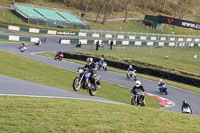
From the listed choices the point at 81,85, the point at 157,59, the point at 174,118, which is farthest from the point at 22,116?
the point at 157,59

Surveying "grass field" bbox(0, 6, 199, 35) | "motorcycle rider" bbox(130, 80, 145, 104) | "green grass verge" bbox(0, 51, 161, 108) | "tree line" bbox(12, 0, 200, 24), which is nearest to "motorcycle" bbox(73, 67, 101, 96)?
"motorcycle rider" bbox(130, 80, 145, 104)

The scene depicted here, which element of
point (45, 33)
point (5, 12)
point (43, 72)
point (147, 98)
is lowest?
point (147, 98)

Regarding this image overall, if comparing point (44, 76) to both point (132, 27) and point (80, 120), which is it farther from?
point (132, 27)

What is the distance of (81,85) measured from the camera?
16.5 m

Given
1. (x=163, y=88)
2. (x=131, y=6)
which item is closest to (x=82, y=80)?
(x=163, y=88)

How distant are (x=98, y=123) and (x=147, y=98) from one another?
15.0 meters

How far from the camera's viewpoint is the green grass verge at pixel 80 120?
8.30m

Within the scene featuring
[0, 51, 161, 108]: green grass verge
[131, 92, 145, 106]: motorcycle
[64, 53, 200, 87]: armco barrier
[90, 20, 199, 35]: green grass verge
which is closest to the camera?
[131, 92, 145, 106]: motorcycle

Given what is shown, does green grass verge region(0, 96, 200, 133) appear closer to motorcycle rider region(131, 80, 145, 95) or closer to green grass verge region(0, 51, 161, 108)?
motorcycle rider region(131, 80, 145, 95)

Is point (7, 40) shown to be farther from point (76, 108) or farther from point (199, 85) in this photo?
point (76, 108)

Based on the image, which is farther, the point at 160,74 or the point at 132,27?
the point at 132,27

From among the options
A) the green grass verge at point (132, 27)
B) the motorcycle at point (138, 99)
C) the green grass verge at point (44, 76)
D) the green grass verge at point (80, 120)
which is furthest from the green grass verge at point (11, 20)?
the green grass verge at point (80, 120)

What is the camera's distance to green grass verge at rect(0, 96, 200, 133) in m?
8.30

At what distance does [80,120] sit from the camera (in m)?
9.21
